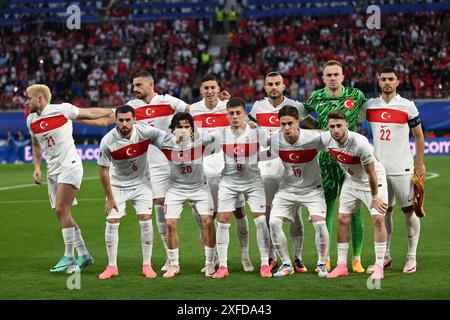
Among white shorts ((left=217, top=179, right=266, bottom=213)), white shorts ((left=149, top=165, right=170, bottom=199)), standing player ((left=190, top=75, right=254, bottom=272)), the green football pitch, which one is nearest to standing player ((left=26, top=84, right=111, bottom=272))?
the green football pitch

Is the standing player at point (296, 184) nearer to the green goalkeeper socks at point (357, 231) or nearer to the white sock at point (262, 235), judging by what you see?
the white sock at point (262, 235)

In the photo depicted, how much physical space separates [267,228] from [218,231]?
0.61 metres

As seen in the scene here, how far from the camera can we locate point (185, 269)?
1080cm

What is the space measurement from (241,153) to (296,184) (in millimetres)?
731

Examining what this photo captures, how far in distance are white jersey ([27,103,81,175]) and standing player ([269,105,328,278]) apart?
2591 mm

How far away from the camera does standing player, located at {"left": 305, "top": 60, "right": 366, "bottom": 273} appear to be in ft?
34.2

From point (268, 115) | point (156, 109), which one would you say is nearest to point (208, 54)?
point (156, 109)

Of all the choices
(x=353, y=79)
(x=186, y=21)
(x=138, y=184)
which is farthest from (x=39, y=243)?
(x=186, y=21)

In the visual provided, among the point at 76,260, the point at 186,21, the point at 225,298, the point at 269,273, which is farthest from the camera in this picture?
the point at 186,21

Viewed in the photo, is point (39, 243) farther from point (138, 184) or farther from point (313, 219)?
point (313, 219)

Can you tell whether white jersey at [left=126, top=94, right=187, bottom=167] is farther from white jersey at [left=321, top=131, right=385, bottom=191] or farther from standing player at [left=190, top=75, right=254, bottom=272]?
white jersey at [left=321, top=131, right=385, bottom=191]

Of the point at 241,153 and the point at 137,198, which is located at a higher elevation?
the point at 241,153

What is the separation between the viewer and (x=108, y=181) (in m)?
10.2

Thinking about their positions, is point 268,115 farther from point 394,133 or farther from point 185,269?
point 185,269
